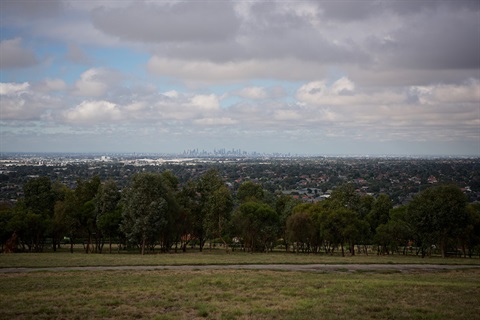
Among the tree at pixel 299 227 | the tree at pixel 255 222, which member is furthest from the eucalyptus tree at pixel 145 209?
the tree at pixel 299 227

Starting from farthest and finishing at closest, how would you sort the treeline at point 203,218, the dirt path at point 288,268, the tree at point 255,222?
the tree at point 255,222 → the treeline at point 203,218 → the dirt path at point 288,268

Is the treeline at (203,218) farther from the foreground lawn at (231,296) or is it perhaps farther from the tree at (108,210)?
the foreground lawn at (231,296)

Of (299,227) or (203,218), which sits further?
(203,218)

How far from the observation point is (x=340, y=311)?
1880 cm

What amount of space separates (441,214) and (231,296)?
149ft

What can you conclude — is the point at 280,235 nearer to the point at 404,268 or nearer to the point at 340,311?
the point at 404,268

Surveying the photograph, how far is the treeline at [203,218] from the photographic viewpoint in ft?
185

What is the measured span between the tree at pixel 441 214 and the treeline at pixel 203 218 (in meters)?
0.13

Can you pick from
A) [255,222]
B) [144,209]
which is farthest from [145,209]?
[255,222]

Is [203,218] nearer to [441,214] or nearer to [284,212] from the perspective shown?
[284,212]

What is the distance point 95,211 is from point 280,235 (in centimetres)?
3268

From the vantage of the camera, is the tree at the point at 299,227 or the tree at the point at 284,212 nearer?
the tree at the point at 299,227

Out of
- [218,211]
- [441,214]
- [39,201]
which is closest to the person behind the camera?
[441,214]

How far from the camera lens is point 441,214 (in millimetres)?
56406
